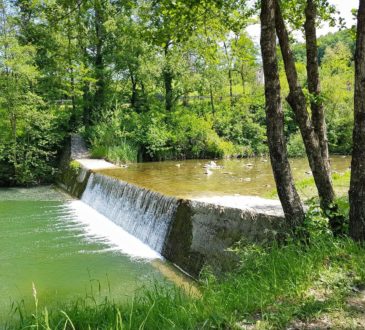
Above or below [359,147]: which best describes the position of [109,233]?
below

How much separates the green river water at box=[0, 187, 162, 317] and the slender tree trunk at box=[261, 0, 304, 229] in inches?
81.2

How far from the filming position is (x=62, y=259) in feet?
24.8

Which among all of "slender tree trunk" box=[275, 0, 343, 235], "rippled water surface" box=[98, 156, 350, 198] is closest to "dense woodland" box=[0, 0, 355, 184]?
"rippled water surface" box=[98, 156, 350, 198]

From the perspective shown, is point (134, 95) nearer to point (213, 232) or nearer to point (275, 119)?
point (213, 232)

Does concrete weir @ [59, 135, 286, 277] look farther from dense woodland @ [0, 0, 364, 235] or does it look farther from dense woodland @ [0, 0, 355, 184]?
dense woodland @ [0, 0, 355, 184]

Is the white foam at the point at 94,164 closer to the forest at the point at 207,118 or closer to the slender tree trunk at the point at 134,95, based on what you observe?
the forest at the point at 207,118

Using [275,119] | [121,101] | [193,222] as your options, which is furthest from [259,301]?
[121,101]

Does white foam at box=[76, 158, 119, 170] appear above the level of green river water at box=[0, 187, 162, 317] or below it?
above

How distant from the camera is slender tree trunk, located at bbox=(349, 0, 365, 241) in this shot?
3.94 m

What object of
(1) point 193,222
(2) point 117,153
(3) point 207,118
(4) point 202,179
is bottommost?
Result: (1) point 193,222

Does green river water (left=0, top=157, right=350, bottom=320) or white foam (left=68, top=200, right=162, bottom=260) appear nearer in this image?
green river water (left=0, top=157, right=350, bottom=320)

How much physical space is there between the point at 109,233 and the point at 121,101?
12.4m

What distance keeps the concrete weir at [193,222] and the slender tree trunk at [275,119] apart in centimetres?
50

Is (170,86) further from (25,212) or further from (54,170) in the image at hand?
(25,212)
